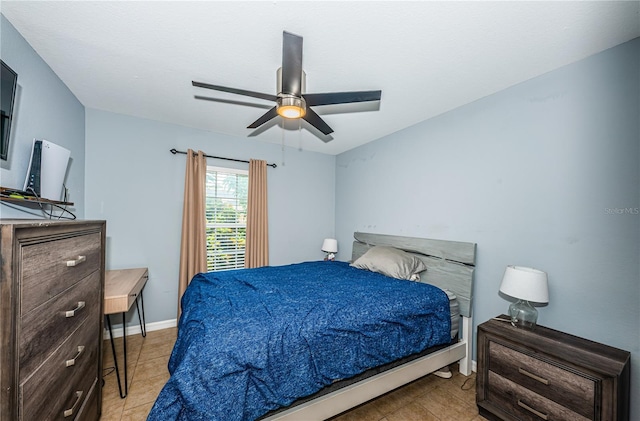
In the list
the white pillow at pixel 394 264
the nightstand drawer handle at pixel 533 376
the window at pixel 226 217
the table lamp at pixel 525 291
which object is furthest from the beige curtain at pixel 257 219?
the nightstand drawer handle at pixel 533 376

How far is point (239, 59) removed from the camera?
1938mm

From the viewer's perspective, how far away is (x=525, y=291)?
1.80 metres

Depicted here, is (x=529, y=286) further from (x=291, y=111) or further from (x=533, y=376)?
(x=291, y=111)

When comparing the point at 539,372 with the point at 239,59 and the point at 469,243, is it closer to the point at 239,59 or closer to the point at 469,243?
the point at 469,243

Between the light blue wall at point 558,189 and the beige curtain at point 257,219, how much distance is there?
2.24 meters

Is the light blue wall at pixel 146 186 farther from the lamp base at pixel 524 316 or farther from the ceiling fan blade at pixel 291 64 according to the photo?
the lamp base at pixel 524 316

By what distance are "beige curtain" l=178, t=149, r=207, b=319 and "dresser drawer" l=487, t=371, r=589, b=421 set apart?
3.26 meters

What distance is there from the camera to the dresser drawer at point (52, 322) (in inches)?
36.5

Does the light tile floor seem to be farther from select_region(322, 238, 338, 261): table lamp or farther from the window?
select_region(322, 238, 338, 261): table lamp

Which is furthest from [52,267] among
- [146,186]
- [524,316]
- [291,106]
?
[524,316]

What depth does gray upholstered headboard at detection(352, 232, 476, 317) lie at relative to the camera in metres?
2.43

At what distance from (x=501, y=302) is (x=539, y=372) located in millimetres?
729

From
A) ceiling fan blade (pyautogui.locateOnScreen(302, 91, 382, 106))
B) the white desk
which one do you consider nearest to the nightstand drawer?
ceiling fan blade (pyautogui.locateOnScreen(302, 91, 382, 106))

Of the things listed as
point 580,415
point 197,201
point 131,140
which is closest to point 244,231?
point 197,201
